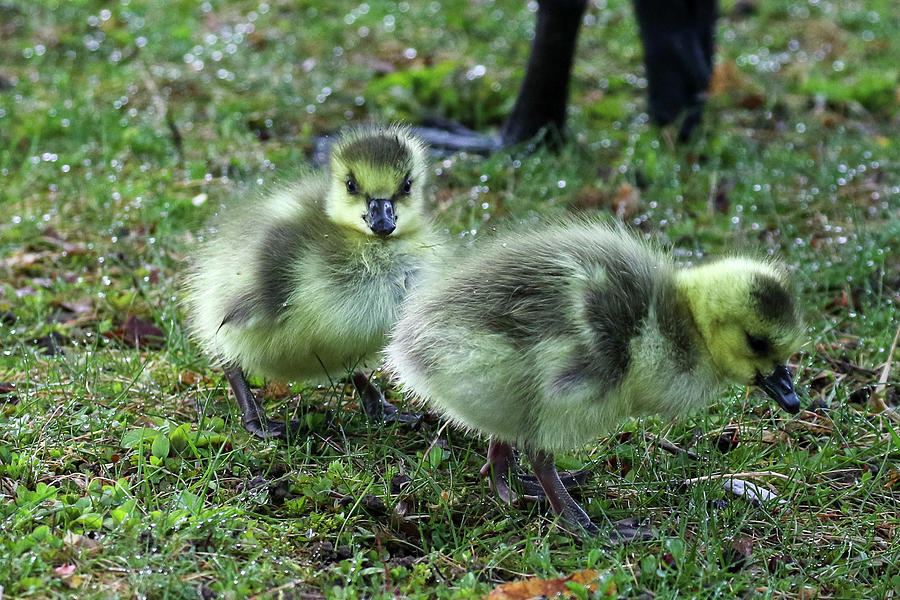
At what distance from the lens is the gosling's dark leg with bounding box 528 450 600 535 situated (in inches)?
102

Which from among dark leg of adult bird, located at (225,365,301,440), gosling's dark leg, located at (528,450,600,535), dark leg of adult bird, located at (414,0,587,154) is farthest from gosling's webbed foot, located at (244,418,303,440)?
dark leg of adult bird, located at (414,0,587,154)

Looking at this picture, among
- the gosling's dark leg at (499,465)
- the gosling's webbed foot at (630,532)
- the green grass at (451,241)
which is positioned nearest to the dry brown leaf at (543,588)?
the green grass at (451,241)

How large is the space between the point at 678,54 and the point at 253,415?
10.2 ft

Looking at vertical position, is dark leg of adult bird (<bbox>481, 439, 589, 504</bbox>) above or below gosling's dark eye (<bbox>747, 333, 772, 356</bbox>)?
below

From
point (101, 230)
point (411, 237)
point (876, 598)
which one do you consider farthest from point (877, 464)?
point (101, 230)

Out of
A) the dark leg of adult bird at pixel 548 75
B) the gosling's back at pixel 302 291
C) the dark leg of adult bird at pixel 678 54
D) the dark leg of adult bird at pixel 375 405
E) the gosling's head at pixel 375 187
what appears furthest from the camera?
the dark leg of adult bird at pixel 678 54

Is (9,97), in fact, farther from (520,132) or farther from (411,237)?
(411,237)

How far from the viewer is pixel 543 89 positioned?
511 cm

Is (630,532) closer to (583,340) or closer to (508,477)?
(508,477)

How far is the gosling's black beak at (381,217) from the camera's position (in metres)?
2.95

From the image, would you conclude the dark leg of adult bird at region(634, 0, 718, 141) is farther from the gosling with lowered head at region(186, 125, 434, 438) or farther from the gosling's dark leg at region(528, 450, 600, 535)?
the gosling's dark leg at region(528, 450, 600, 535)

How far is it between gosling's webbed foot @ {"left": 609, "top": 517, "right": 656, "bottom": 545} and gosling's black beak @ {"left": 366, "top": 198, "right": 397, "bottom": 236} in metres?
1.00

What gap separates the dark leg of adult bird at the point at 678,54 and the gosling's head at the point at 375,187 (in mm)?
2406

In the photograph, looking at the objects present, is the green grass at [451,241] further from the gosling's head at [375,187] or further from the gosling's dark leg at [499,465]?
the gosling's head at [375,187]
